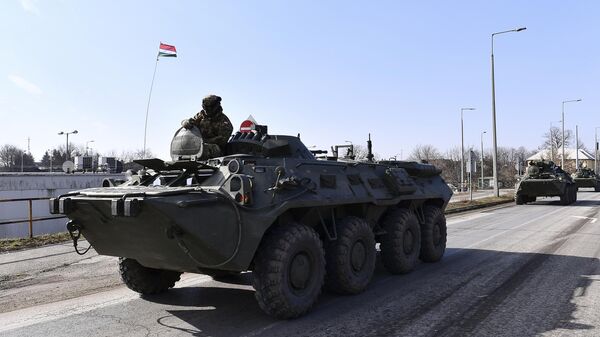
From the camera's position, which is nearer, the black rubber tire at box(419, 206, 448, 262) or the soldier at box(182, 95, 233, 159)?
the soldier at box(182, 95, 233, 159)

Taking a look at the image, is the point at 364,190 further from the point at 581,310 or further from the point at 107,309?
the point at 107,309

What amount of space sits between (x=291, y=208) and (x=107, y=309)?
2362 mm

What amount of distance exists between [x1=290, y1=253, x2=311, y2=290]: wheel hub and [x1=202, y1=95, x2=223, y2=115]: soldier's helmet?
6.97ft

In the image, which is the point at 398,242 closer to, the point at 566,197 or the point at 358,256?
the point at 358,256

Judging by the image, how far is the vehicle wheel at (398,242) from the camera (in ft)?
24.8

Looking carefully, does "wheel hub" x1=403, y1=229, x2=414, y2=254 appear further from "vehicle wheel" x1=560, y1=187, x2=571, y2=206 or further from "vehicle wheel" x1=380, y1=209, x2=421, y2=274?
"vehicle wheel" x1=560, y1=187, x2=571, y2=206

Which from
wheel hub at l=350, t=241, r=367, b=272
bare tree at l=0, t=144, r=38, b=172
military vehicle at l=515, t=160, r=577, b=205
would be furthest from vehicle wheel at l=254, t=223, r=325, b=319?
bare tree at l=0, t=144, r=38, b=172

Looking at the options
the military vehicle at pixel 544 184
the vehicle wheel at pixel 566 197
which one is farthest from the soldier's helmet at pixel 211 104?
the vehicle wheel at pixel 566 197

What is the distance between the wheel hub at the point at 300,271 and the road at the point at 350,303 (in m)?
0.35

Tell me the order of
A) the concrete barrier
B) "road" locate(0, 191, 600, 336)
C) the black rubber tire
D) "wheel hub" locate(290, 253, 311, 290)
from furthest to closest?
the concrete barrier < the black rubber tire < "wheel hub" locate(290, 253, 311, 290) < "road" locate(0, 191, 600, 336)

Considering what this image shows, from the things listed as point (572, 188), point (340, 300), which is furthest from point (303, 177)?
point (572, 188)

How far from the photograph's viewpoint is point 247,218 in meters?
5.15

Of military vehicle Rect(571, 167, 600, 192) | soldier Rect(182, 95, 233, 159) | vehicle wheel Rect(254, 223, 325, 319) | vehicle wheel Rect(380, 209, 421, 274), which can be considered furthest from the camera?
military vehicle Rect(571, 167, 600, 192)

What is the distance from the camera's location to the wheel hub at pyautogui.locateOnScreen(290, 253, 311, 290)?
18.0ft
